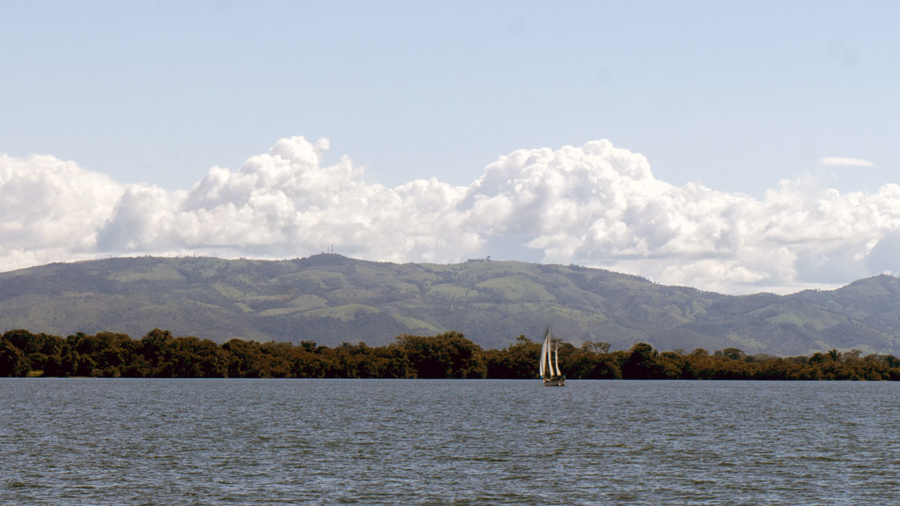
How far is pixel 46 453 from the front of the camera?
83625mm

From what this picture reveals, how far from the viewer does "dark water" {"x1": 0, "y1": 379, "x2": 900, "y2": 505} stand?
63.3 m

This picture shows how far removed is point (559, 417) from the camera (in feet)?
451

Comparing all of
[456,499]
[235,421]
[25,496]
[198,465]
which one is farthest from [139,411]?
[456,499]

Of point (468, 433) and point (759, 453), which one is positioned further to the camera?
point (468, 433)

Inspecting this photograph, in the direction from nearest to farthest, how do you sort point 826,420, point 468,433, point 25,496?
1. point 25,496
2. point 468,433
3. point 826,420

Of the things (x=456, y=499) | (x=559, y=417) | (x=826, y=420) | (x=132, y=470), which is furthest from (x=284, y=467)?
(x=826, y=420)

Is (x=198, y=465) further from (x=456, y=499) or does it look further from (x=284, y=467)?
(x=456, y=499)

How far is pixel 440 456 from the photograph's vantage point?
8406 centimetres

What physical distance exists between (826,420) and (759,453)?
175ft

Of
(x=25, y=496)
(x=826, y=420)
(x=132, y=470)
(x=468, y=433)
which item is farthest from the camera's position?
(x=826, y=420)

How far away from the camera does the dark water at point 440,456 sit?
208 ft

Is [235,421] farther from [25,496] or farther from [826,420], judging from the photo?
[826,420]

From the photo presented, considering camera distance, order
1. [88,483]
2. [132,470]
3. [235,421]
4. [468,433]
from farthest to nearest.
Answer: [235,421] < [468,433] < [132,470] < [88,483]

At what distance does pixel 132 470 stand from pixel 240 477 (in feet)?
31.6
